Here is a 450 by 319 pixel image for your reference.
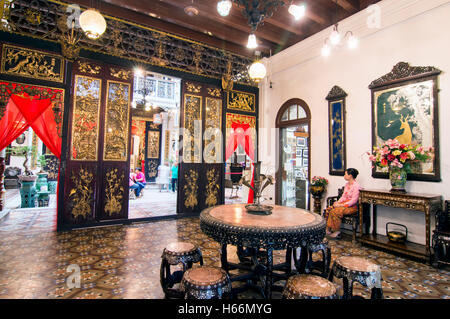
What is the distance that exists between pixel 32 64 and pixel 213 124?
3816mm

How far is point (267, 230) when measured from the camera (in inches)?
74.6

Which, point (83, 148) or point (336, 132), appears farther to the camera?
point (336, 132)

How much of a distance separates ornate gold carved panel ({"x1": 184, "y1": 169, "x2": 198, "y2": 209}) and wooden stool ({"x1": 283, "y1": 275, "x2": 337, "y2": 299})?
438 cm

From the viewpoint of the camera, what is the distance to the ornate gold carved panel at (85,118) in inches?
185

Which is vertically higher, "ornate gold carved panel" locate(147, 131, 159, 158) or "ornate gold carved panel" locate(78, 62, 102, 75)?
"ornate gold carved panel" locate(78, 62, 102, 75)

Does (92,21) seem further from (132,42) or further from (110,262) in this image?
(110,262)

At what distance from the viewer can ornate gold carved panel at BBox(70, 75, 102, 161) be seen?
185 inches

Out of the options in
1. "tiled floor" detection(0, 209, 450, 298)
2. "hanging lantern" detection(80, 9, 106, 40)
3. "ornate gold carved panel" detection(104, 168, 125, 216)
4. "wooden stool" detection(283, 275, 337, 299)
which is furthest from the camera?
"ornate gold carved panel" detection(104, 168, 125, 216)

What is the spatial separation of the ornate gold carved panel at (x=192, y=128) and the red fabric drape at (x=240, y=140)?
86 cm

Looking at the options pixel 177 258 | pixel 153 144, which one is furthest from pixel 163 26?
pixel 153 144

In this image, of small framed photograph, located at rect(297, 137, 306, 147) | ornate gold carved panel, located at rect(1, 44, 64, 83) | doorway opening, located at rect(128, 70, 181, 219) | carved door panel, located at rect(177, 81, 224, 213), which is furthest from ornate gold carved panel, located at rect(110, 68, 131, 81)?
doorway opening, located at rect(128, 70, 181, 219)

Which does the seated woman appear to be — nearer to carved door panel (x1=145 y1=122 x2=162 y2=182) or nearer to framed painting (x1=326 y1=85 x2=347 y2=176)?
framed painting (x1=326 y1=85 x2=347 y2=176)

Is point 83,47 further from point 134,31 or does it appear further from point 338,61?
point 338,61

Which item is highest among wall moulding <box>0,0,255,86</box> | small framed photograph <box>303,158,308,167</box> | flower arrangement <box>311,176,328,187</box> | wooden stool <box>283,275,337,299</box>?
wall moulding <box>0,0,255,86</box>
